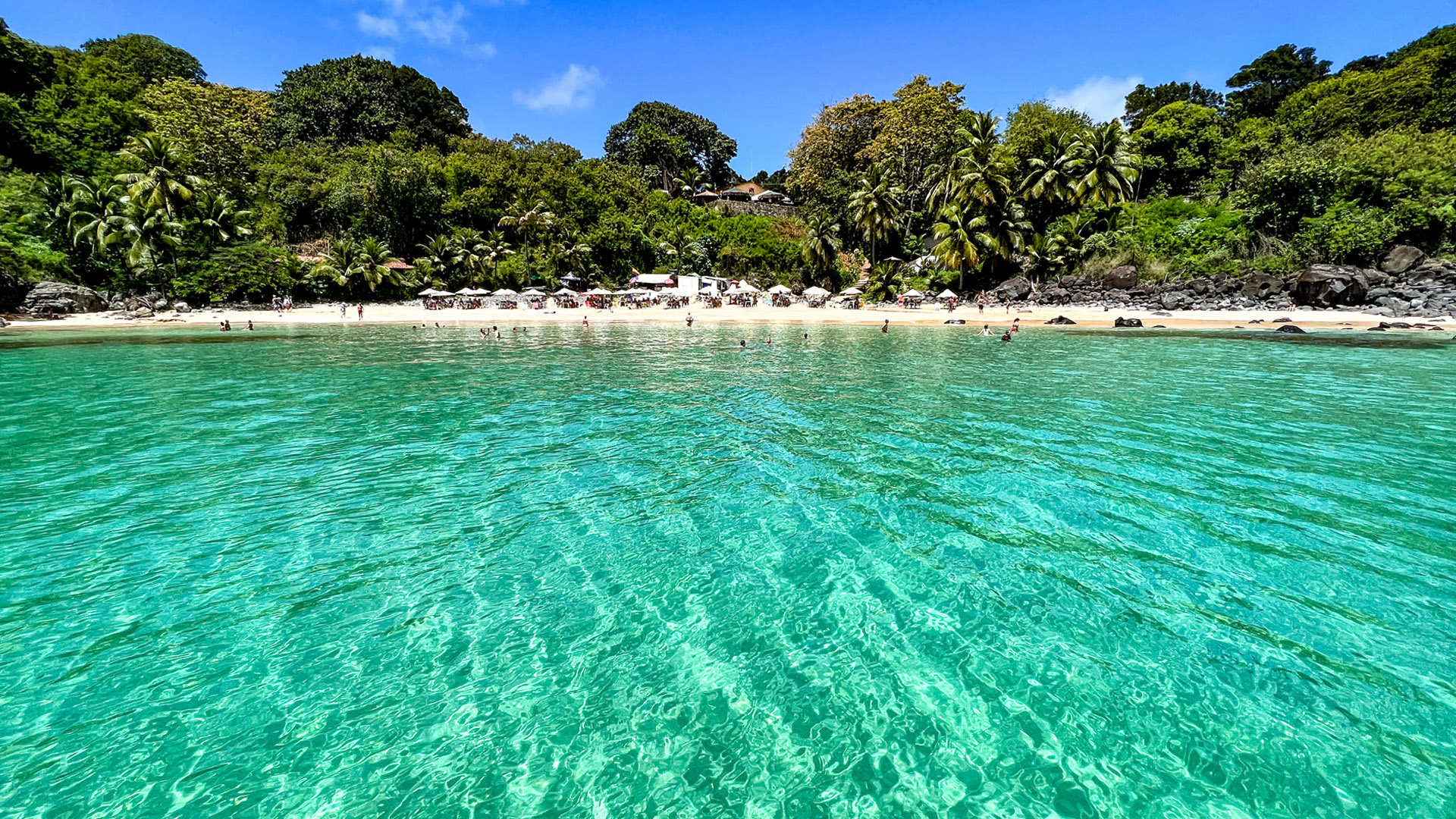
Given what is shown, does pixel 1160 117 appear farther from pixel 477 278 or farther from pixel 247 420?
pixel 247 420

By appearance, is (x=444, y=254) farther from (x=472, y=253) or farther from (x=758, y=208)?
(x=758, y=208)

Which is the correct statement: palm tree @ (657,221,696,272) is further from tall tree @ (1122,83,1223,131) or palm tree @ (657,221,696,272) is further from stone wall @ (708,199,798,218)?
tall tree @ (1122,83,1223,131)

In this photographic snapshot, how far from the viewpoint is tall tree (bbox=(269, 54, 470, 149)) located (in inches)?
2515

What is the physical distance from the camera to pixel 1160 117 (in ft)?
172

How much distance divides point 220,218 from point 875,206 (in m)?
49.1

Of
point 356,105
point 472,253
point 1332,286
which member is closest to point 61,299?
point 472,253

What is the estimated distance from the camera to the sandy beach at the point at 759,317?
103 ft

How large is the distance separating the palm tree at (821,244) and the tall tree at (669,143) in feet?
103

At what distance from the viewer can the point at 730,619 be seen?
17.4ft

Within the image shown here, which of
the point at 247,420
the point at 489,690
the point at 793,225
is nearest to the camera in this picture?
the point at 489,690

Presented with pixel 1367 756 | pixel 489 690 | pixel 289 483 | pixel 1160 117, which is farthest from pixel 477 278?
pixel 1160 117

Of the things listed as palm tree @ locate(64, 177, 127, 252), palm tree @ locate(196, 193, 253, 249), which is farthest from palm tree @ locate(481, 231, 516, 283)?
palm tree @ locate(64, 177, 127, 252)

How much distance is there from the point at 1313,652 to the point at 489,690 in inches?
257

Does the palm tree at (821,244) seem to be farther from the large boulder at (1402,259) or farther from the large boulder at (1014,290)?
the large boulder at (1402,259)
